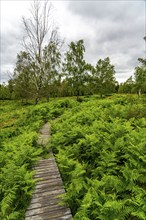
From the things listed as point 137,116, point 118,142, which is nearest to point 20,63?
point 137,116

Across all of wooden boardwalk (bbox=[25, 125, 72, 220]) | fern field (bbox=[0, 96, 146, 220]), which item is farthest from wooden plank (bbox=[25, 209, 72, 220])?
fern field (bbox=[0, 96, 146, 220])

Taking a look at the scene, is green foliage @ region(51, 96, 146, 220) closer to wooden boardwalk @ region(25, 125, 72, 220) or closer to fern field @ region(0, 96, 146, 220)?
fern field @ region(0, 96, 146, 220)

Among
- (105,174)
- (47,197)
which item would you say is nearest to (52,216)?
(47,197)

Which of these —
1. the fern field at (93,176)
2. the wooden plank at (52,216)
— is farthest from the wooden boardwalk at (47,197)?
the fern field at (93,176)

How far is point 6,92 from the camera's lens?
4956 centimetres

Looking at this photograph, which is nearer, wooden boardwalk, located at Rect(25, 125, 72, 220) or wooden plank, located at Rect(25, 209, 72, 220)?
wooden plank, located at Rect(25, 209, 72, 220)

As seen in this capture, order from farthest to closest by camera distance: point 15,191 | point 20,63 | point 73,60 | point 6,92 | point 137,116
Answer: point 6,92
point 20,63
point 73,60
point 137,116
point 15,191

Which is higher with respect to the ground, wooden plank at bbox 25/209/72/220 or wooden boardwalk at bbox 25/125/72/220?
wooden boardwalk at bbox 25/125/72/220

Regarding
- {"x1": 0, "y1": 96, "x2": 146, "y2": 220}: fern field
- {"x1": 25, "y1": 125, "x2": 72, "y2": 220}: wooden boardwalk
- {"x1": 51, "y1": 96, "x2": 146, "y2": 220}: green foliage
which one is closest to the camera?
{"x1": 51, "y1": 96, "x2": 146, "y2": 220}: green foliage

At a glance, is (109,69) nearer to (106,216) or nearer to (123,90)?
(123,90)

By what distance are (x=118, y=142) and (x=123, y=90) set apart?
58.5 metres

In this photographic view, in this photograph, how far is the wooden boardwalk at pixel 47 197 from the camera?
4.55 meters

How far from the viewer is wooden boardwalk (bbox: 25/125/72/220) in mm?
4548

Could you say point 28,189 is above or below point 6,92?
below
